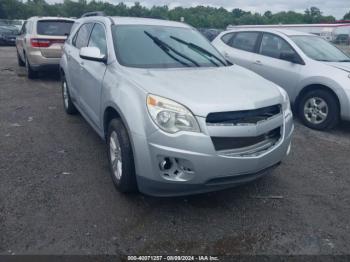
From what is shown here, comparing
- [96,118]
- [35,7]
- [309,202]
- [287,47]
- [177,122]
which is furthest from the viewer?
[35,7]

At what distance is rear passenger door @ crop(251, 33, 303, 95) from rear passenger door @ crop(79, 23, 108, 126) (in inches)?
139

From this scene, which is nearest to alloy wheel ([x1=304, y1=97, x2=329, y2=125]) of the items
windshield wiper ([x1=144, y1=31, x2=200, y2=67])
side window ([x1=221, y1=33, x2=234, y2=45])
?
side window ([x1=221, y1=33, x2=234, y2=45])

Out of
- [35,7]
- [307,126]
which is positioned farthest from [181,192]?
[35,7]

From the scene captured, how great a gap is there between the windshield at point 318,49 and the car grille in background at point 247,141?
11.4 feet

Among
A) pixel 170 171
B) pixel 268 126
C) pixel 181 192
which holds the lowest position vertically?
pixel 181 192

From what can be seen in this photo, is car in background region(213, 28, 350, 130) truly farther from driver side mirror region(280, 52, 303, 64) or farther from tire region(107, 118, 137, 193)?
tire region(107, 118, 137, 193)

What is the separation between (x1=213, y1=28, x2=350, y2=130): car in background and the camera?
549 cm

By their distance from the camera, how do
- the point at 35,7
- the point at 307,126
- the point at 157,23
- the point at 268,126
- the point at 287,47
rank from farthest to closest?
the point at 35,7 → the point at 287,47 → the point at 307,126 → the point at 157,23 → the point at 268,126

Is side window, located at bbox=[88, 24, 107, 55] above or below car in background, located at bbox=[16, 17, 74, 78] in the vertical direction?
above

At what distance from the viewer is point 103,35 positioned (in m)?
4.16

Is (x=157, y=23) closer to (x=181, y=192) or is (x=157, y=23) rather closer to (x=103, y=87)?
(x=103, y=87)

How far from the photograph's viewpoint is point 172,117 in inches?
109

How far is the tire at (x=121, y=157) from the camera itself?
3041mm

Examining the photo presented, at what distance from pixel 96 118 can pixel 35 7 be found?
62726mm
